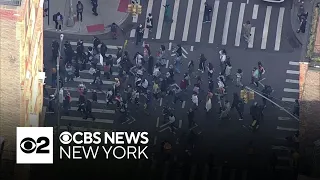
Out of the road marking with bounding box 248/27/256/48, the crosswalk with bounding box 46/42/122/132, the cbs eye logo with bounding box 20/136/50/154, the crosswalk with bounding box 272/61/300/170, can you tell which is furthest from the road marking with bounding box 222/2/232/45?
the cbs eye logo with bounding box 20/136/50/154

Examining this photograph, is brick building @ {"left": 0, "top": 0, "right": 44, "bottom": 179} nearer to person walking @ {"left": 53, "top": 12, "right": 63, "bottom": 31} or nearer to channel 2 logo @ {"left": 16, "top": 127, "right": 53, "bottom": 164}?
channel 2 logo @ {"left": 16, "top": 127, "right": 53, "bottom": 164}

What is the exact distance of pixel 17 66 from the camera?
237 ft

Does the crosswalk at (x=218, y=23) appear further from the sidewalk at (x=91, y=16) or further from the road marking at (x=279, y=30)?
the sidewalk at (x=91, y=16)

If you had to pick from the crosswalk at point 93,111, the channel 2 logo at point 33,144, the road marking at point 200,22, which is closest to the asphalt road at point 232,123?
the crosswalk at point 93,111

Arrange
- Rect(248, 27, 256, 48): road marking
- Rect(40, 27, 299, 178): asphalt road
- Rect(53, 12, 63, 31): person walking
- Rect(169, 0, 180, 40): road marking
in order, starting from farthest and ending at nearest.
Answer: Rect(169, 0, 180, 40): road marking, Rect(248, 27, 256, 48): road marking, Rect(53, 12, 63, 31): person walking, Rect(40, 27, 299, 178): asphalt road

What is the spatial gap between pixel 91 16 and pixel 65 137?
15.2 m

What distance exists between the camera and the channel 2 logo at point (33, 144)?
245 feet

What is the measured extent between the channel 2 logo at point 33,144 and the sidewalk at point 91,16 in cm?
1913

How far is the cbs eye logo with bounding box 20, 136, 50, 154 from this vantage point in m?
74.8

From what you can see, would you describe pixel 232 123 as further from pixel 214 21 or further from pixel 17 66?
pixel 17 66

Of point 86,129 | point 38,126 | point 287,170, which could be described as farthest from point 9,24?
point 287,170

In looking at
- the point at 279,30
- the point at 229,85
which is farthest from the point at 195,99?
the point at 279,30

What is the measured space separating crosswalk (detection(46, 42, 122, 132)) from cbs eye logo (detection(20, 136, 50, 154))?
11008mm

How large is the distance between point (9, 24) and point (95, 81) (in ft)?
68.9
